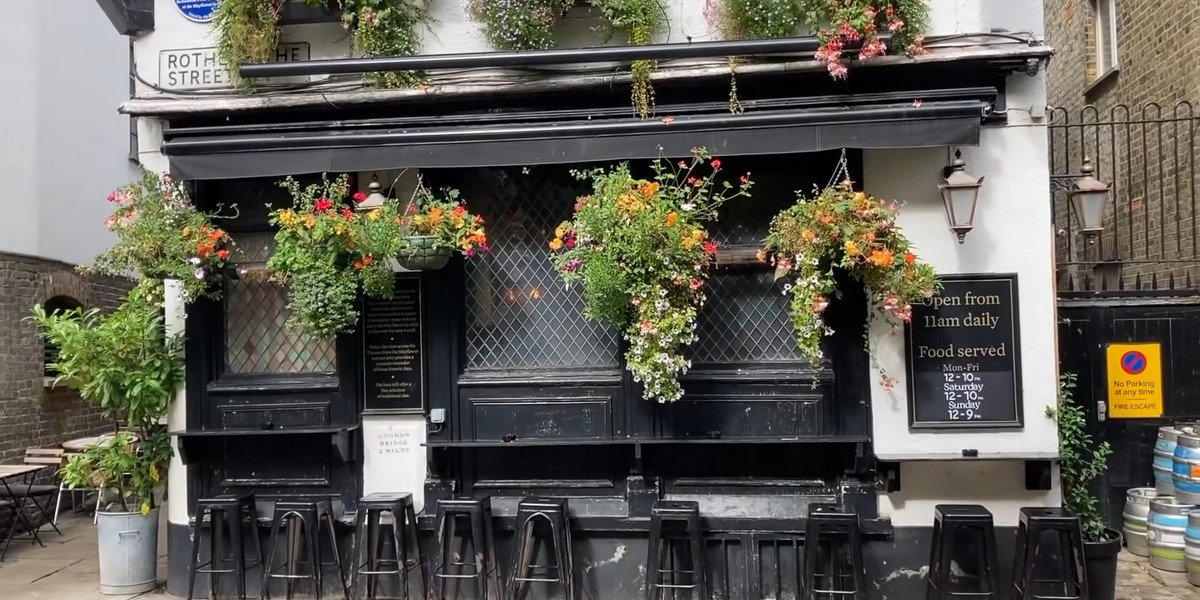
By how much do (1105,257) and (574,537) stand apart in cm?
878

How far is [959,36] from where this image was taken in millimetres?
6316

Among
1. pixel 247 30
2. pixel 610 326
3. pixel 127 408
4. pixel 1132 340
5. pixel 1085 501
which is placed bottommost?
pixel 1085 501

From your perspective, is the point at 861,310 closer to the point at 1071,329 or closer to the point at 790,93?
the point at 790,93

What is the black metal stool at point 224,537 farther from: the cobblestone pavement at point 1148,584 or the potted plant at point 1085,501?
the cobblestone pavement at point 1148,584

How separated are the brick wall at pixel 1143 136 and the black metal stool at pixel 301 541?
7.48m

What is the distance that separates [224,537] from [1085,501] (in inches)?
258

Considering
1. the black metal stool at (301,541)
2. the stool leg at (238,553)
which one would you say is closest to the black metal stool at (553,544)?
the black metal stool at (301,541)

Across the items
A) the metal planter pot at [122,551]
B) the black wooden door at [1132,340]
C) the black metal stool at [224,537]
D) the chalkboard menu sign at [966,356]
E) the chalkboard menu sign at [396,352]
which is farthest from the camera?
the black wooden door at [1132,340]

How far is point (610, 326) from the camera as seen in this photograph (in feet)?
22.2

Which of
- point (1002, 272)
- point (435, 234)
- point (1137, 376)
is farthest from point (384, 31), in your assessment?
point (1137, 376)

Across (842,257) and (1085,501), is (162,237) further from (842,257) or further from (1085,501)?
(1085,501)

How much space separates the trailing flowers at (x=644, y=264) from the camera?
19.0ft

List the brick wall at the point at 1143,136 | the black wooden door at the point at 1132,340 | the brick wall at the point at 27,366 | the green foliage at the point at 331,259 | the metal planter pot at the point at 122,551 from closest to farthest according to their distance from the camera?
the green foliage at the point at 331,259
the metal planter pot at the point at 122,551
the black wooden door at the point at 1132,340
the brick wall at the point at 1143,136
the brick wall at the point at 27,366

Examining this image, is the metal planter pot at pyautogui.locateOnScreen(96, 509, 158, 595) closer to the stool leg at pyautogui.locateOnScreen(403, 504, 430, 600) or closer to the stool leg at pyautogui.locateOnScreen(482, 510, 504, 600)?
the stool leg at pyautogui.locateOnScreen(403, 504, 430, 600)
